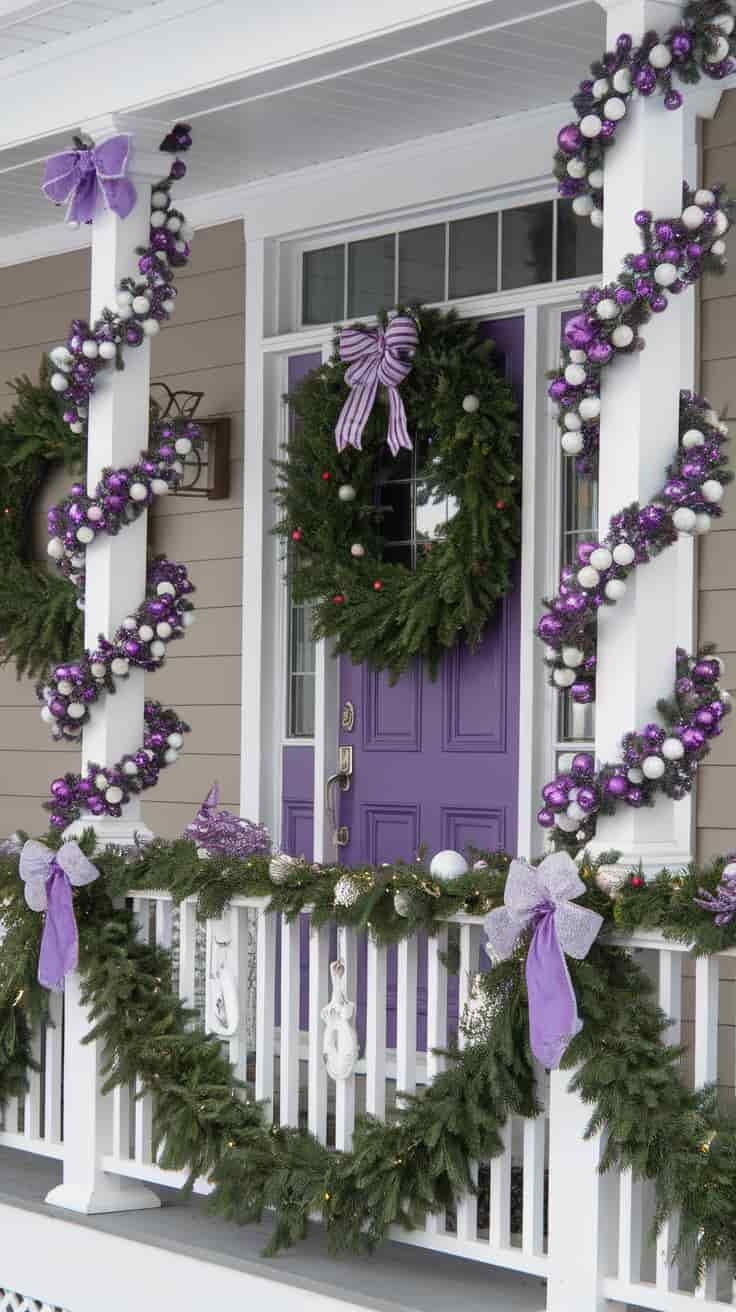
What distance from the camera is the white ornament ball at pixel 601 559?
141 inches

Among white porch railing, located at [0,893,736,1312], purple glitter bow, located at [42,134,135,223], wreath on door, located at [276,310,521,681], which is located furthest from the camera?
wreath on door, located at [276,310,521,681]

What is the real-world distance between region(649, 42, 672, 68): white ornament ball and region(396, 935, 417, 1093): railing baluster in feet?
6.14

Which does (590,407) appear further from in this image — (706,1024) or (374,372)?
(374,372)

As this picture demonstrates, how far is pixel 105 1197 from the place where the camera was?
462cm

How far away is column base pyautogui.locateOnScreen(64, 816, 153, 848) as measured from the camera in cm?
482

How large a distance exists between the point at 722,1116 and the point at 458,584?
2370 millimetres

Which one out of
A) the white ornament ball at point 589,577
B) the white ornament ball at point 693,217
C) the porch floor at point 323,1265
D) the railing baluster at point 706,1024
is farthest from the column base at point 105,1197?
the white ornament ball at point 693,217

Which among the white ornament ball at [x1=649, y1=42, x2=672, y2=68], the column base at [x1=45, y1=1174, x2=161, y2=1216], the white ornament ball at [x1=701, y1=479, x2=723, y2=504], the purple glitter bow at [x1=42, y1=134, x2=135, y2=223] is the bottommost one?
the column base at [x1=45, y1=1174, x2=161, y2=1216]

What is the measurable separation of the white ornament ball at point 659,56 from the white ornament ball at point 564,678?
1.22 m

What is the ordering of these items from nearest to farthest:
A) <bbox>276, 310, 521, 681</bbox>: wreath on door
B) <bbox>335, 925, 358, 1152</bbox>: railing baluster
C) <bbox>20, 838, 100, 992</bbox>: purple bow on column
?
<bbox>335, 925, 358, 1152</bbox>: railing baluster < <bbox>20, 838, 100, 992</bbox>: purple bow on column < <bbox>276, 310, 521, 681</bbox>: wreath on door

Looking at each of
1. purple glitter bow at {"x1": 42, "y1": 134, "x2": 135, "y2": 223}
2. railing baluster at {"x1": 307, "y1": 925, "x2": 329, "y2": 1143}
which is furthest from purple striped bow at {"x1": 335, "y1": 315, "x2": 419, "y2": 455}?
railing baluster at {"x1": 307, "y1": 925, "x2": 329, "y2": 1143}

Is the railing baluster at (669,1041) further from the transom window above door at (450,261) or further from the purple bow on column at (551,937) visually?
the transom window above door at (450,261)

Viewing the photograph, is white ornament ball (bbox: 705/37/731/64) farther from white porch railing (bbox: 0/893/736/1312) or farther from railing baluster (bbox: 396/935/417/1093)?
railing baluster (bbox: 396/935/417/1093)

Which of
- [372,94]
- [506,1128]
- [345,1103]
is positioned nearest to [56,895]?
[345,1103]
